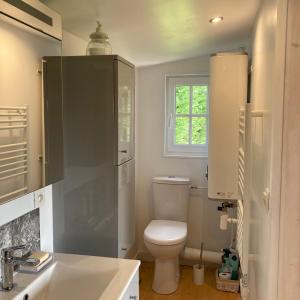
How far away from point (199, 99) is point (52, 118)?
203cm

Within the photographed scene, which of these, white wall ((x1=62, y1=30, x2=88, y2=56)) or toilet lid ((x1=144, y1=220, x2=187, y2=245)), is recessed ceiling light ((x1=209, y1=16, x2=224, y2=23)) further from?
toilet lid ((x1=144, y1=220, x2=187, y2=245))

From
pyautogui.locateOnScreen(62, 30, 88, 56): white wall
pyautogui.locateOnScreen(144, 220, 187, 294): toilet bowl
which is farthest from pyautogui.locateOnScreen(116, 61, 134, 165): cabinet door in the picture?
pyautogui.locateOnScreen(144, 220, 187, 294): toilet bowl

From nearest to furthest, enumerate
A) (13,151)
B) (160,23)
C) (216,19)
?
1. (13,151)
2. (160,23)
3. (216,19)

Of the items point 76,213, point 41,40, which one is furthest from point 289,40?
point 76,213

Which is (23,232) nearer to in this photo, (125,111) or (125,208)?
(125,208)

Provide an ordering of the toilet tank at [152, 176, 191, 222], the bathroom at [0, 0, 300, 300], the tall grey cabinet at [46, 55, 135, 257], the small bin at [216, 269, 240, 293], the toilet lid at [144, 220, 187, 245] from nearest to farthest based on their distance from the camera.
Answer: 1. the bathroom at [0, 0, 300, 300]
2. the tall grey cabinet at [46, 55, 135, 257]
3. the toilet lid at [144, 220, 187, 245]
4. the small bin at [216, 269, 240, 293]
5. the toilet tank at [152, 176, 191, 222]

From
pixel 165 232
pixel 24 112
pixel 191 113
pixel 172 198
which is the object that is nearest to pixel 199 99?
pixel 191 113

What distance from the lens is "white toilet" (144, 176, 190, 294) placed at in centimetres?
292

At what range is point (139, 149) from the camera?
3615 millimetres

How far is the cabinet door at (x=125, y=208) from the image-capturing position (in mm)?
2254

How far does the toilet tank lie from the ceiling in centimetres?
116

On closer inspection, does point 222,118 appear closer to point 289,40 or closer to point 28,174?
point 289,40

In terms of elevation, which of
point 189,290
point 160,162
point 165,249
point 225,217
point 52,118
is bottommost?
point 189,290

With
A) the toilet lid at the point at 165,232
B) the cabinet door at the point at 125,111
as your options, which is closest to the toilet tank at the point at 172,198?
the toilet lid at the point at 165,232
